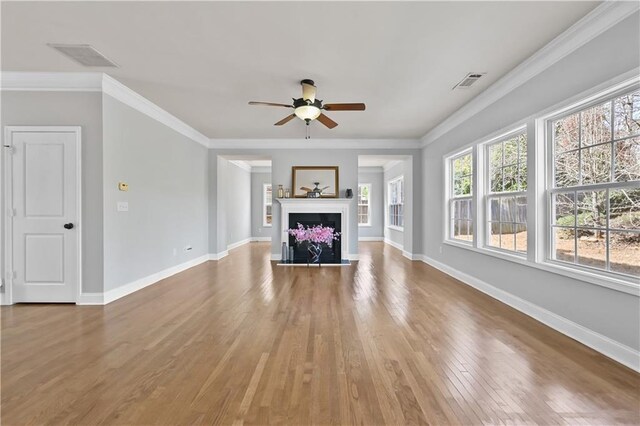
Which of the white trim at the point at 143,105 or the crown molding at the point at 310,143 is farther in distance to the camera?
the crown molding at the point at 310,143

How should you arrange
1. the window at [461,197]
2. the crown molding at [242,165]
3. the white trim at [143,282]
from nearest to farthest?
the white trim at [143,282] < the window at [461,197] < the crown molding at [242,165]

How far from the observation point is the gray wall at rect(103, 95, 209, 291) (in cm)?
381

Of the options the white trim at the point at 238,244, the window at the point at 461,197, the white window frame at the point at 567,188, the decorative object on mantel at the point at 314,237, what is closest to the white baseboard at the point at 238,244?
the white trim at the point at 238,244

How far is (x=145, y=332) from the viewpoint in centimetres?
282

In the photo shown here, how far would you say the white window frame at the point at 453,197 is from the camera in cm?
454

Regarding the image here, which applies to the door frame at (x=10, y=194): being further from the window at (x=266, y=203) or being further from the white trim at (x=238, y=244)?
the window at (x=266, y=203)

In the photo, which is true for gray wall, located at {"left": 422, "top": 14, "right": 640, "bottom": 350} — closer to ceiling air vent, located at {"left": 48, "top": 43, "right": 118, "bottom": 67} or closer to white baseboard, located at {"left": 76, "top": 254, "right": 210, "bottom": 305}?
ceiling air vent, located at {"left": 48, "top": 43, "right": 118, "bottom": 67}

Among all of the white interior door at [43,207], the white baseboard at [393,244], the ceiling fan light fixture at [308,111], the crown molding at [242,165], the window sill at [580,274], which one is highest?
the crown molding at [242,165]

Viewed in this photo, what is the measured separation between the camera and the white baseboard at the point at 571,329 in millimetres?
2209

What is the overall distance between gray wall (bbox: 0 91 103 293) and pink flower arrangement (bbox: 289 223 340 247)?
343 cm

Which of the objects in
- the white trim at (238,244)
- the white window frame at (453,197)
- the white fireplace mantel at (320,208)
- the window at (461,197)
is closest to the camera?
the white window frame at (453,197)

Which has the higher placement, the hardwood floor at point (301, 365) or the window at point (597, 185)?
the window at point (597, 185)

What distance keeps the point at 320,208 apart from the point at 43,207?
4.55 m

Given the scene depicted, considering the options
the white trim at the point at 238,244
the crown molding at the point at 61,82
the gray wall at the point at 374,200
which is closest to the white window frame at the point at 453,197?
the crown molding at the point at 61,82
